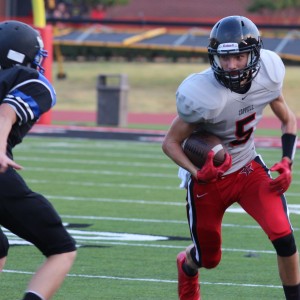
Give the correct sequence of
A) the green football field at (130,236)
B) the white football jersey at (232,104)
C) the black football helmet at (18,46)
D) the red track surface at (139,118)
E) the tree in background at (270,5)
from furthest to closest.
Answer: the tree in background at (270,5), the red track surface at (139,118), the green football field at (130,236), the white football jersey at (232,104), the black football helmet at (18,46)

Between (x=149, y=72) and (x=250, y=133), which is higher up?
(x=250, y=133)

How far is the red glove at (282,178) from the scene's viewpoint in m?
5.62

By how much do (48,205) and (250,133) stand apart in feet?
4.71

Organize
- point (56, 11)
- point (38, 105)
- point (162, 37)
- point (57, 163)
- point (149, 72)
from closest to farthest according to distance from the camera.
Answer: point (38, 105) < point (57, 163) < point (149, 72) < point (162, 37) < point (56, 11)

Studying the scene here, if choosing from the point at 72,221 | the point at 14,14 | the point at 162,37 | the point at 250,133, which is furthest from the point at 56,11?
the point at 250,133

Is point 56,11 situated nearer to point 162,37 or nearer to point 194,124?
point 162,37

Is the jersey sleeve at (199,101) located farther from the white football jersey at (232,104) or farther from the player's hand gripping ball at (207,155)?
the player's hand gripping ball at (207,155)

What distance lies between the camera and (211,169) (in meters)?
5.60

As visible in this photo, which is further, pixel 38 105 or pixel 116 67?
pixel 116 67

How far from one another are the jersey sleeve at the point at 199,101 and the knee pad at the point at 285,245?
2.47 ft

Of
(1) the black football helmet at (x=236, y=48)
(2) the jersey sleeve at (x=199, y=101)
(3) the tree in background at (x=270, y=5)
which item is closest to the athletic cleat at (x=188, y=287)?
(2) the jersey sleeve at (x=199, y=101)

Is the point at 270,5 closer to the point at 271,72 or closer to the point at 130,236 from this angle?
the point at 130,236

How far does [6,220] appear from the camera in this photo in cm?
504

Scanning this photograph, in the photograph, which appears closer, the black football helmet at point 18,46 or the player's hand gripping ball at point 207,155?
the black football helmet at point 18,46
